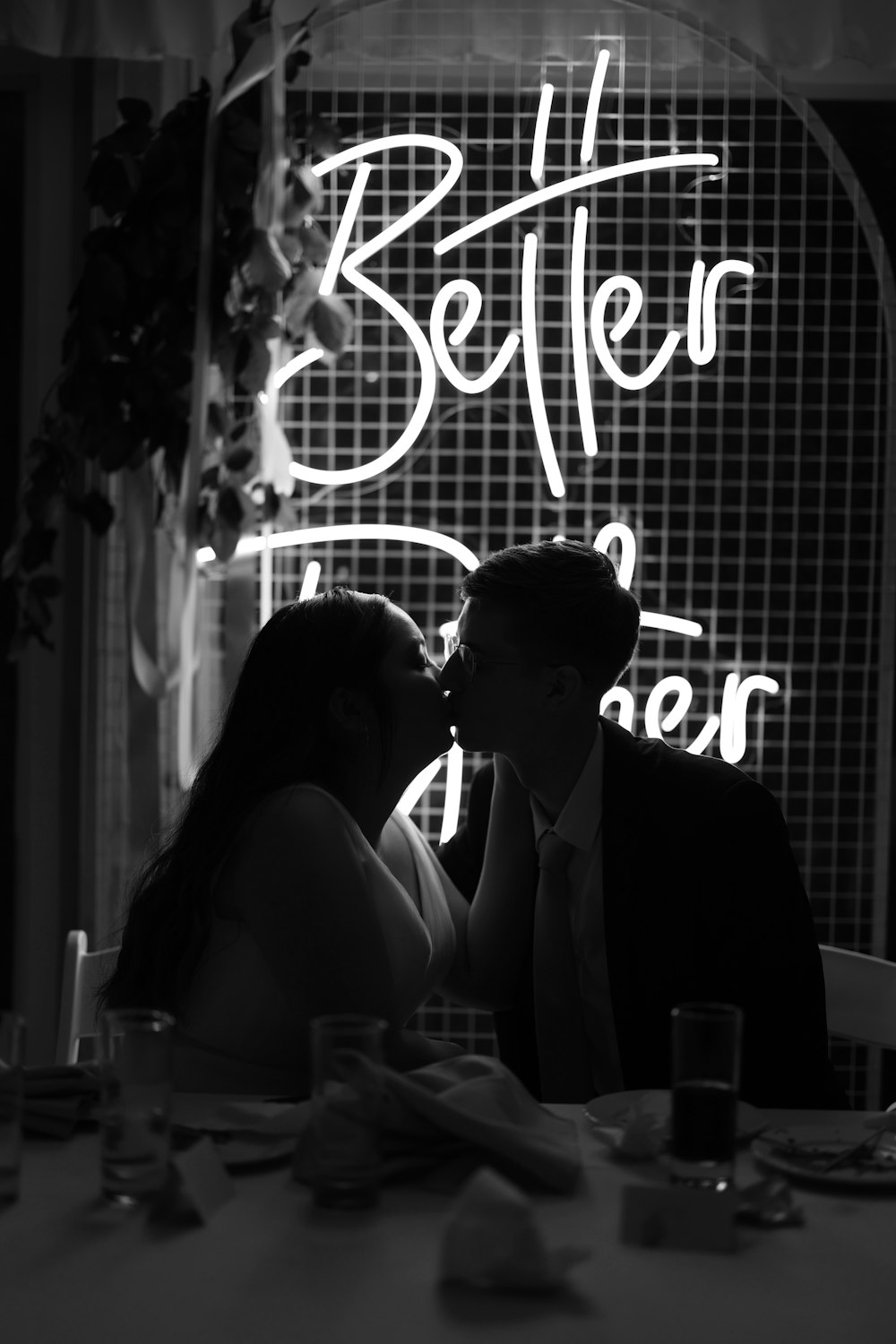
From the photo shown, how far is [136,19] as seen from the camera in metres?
2.79

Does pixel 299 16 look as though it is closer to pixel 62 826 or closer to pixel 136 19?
pixel 136 19

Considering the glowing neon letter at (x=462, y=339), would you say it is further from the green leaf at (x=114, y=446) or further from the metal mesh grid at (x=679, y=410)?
the green leaf at (x=114, y=446)

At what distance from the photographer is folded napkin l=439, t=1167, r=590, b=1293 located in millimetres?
1111

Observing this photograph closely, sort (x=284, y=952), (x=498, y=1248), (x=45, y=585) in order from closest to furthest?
(x=498, y=1248) → (x=284, y=952) → (x=45, y=585)

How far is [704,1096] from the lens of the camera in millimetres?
1287

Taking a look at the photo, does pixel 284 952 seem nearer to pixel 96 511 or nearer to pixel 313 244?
pixel 96 511

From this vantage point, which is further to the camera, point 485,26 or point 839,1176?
point 485,26

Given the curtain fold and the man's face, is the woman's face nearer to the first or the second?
the man's face

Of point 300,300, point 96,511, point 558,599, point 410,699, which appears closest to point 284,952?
point 410,699

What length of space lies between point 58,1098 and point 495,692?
0.95 metres

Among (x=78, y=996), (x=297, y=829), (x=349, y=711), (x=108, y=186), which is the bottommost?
(x=78, y=996)

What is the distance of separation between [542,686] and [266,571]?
2.60 feet

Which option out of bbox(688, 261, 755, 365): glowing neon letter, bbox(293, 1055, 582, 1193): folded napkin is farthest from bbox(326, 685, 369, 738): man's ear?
bbox(688, 261, 755, 365): glowing neon letter

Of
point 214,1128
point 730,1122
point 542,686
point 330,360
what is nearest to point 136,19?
point 330,360
